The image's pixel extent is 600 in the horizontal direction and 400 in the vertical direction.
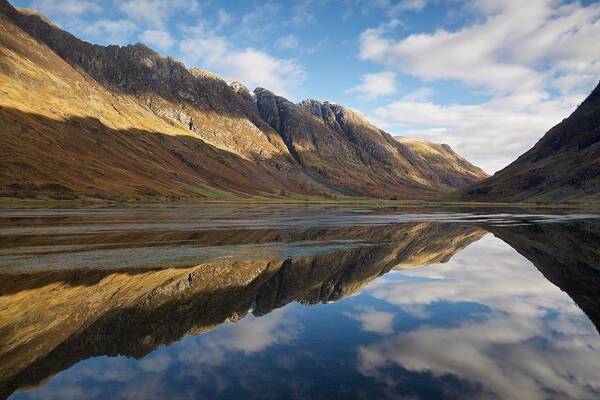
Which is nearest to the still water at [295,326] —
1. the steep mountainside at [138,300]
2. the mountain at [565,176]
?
the steep mountainside at [138,300]

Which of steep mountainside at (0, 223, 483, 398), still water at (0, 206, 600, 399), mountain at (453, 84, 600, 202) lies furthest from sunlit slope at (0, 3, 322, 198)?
mountain at (453, 84, 600, 202)

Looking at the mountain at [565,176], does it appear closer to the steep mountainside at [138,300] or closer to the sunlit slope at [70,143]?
the sunlit slope at [70,143]

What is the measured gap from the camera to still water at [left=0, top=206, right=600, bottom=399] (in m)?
8.76

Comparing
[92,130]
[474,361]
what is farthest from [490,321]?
[92,130]

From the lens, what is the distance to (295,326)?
1320 cm

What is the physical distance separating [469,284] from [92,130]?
562ft

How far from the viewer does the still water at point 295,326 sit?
345 inches

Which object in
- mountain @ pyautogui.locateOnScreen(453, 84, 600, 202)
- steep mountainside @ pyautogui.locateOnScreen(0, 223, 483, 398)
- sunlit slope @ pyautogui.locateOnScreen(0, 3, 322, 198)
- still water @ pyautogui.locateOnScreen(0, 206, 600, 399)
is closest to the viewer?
still water @ pyautogui.locateOnScreen(0, 206, 600, 399)

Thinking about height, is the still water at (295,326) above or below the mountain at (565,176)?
below

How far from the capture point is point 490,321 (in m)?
13.6

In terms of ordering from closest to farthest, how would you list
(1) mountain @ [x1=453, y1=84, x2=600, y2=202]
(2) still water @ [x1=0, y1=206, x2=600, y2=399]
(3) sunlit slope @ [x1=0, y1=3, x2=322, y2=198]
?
(2) still water @ [x1=0, y1=206, x2=600, y2=399] → (3) sunlit slope @ [x1=0, y1=3, x2=322, y2=198] → (1) mountain @ [x1=453, y1=84, x2=600, y2=202]

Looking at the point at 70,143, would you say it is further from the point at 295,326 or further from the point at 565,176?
the point at 565,176

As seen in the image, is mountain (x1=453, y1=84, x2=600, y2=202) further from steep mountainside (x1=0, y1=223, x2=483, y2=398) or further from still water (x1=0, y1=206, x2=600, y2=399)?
steep mountainside (x1=0, y1=223, x2=483, y2=398)

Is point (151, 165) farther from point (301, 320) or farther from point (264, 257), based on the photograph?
point (301, 320)
